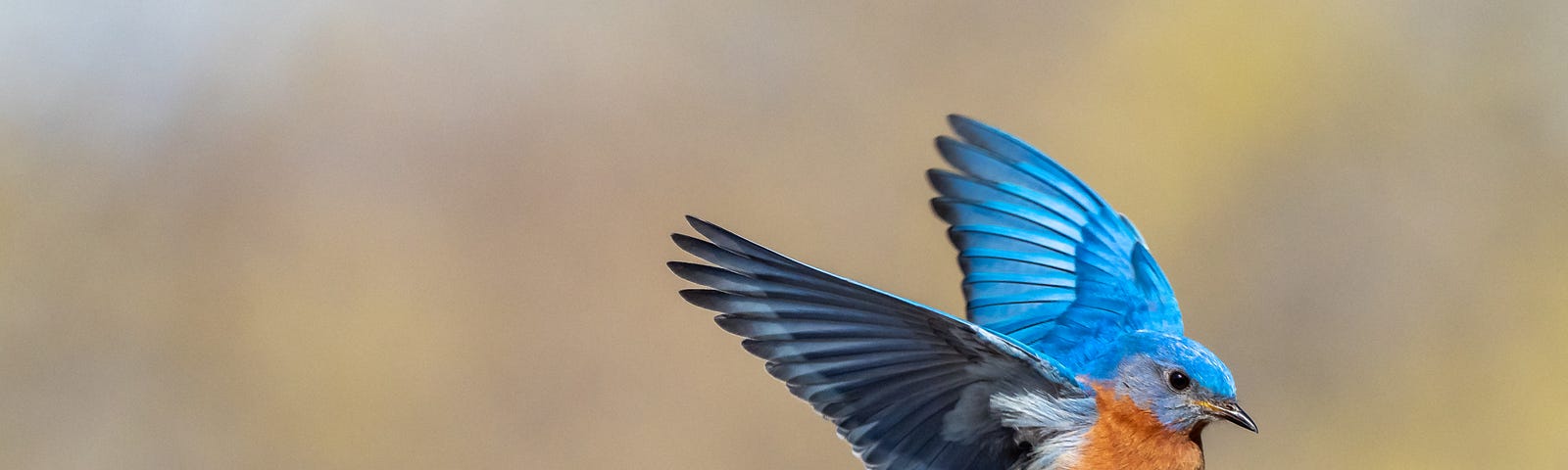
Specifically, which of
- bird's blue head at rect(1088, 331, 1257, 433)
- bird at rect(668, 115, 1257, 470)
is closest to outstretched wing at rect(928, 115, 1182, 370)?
bird at rect(668, 115, 1257, 470)

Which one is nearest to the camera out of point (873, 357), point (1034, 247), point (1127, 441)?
point (873, 357)

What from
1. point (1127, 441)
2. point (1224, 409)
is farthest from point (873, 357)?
point (1224, 409)

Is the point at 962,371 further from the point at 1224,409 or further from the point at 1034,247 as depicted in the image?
the point at 1034,247

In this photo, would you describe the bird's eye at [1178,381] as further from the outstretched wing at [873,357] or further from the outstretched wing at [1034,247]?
the outstretched wing at [1034,247]

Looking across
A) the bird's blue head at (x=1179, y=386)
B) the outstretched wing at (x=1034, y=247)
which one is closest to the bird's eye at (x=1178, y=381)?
the bird's blue head at (x=1179, y=386)

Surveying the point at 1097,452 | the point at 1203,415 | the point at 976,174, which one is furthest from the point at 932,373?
the point at 976,174

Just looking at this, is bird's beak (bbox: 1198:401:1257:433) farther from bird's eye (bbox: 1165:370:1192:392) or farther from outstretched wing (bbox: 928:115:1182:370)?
outstretched wing (bbox: 928:115:1182:370)
